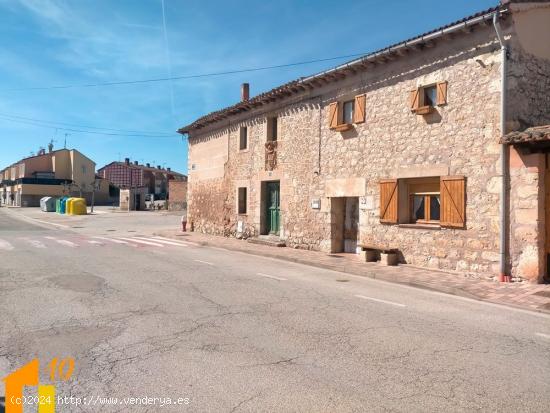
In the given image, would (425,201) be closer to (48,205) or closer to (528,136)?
(528,136)

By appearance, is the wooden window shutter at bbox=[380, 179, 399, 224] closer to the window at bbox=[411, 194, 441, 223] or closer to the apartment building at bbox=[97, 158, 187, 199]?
the window at bbox=[411, 194, 441, 223]

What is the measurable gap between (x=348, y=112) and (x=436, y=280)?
6454mm

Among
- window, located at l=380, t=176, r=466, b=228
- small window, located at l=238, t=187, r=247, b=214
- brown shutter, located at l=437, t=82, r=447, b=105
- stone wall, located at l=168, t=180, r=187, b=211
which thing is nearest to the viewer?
window, located at l=380, t=176, r=466, b=228

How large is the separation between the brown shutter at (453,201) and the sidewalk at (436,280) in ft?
3.98

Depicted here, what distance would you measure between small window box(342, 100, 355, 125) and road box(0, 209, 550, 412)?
645cm

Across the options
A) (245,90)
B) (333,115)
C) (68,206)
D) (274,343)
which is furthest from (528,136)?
(68,206)

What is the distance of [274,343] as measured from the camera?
4.88m

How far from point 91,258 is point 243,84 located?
12500 millimetres

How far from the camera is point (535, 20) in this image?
31.8 ft

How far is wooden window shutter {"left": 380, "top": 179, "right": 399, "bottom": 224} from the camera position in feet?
38.0

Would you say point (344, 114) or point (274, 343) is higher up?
point (344, 114)

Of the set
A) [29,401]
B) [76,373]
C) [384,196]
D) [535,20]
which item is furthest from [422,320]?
[535,20]

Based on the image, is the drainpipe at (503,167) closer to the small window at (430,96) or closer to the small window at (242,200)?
the small window at (430,96)

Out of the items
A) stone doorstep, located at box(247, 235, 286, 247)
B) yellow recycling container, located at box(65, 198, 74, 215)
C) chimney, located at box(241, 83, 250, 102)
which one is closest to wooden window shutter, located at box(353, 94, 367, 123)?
stone doorstep, located at box(247, 235, 286, 247)
